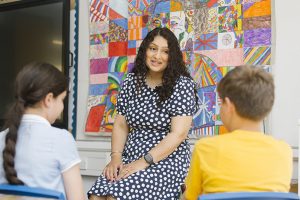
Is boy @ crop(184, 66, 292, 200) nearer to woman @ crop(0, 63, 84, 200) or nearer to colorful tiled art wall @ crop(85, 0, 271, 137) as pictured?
woman @ crop(0, 63, 84, 200)

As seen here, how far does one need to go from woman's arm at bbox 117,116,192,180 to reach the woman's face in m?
0.30

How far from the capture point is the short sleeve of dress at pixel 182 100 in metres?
1.96

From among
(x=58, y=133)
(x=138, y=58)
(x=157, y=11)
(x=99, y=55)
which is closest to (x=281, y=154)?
(x=58, y=133)

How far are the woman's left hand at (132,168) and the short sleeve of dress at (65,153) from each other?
21.0 inches

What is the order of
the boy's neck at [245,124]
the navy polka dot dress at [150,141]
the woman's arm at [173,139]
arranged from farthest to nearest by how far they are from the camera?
the woman's arm at [173,139], the navy polka dot dress at [150,141], the boy's neck at [245,124]

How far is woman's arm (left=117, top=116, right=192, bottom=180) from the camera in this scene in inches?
71.5

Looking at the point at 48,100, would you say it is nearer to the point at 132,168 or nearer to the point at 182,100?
the point at 132,168

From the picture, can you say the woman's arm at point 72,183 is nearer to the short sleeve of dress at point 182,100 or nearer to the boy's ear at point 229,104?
the boy's ear at point 229,104

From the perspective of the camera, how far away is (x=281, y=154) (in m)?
1.15

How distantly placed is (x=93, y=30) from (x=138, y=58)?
3.08ft

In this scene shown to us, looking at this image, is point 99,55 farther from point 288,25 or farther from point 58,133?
point 58,133

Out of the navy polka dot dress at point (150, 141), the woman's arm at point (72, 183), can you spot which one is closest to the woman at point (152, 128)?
the navy polka dot dress at point (150, 141)

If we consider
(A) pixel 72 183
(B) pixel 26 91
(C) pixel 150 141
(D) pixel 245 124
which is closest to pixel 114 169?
(C) pixel 150 141

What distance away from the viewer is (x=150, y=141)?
196cm
